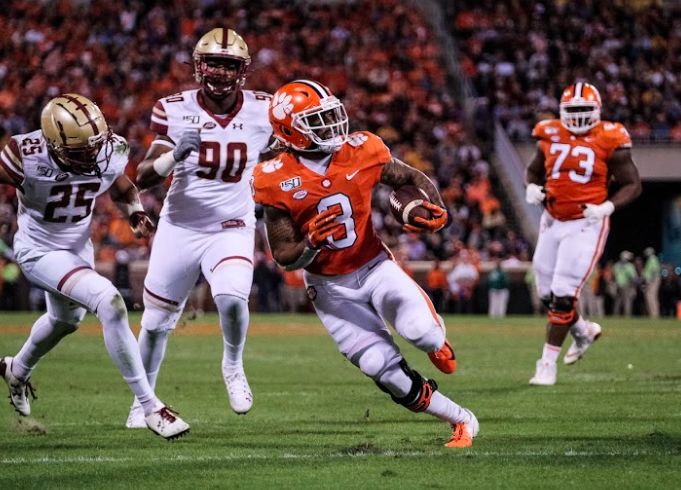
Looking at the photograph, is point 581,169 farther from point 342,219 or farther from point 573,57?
point 573,57

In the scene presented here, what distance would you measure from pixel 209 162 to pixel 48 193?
3.49 feet

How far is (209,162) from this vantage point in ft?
24.2

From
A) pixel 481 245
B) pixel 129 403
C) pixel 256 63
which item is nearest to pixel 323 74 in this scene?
pixel 256 63

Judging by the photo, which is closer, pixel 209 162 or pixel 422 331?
pixel 422 331

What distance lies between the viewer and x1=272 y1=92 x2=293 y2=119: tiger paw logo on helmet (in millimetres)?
6047

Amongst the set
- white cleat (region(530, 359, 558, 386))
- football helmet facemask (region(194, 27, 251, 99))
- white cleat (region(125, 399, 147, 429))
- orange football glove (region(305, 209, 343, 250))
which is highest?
football helmet facemask (region(194, 27, 251, 99))

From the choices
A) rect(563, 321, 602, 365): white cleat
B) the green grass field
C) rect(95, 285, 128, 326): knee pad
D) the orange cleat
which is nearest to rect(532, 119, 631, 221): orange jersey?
rect(563, 321, 602, 365): white cleat

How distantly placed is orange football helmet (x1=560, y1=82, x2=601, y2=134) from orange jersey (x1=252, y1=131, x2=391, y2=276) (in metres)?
4.06

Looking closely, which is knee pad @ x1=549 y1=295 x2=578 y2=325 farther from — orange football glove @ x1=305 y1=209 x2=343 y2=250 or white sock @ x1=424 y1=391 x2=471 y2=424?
orange football glove @ x1=305 y1=209 x2=343 y2=250

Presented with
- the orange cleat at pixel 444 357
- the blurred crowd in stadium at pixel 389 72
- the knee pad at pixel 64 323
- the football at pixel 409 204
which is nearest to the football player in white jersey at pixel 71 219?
the knee pad at pixel 64 323

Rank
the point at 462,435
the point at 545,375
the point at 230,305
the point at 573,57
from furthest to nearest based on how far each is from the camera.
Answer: the point at 573,57 < the point at 545,375 < the point at 230,305 < the point at 462,435

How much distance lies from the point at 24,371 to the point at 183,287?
1177 mm

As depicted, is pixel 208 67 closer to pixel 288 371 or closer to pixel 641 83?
pixel 288 371

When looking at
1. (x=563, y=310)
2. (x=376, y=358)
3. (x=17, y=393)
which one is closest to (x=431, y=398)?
(x=376, y=358)
